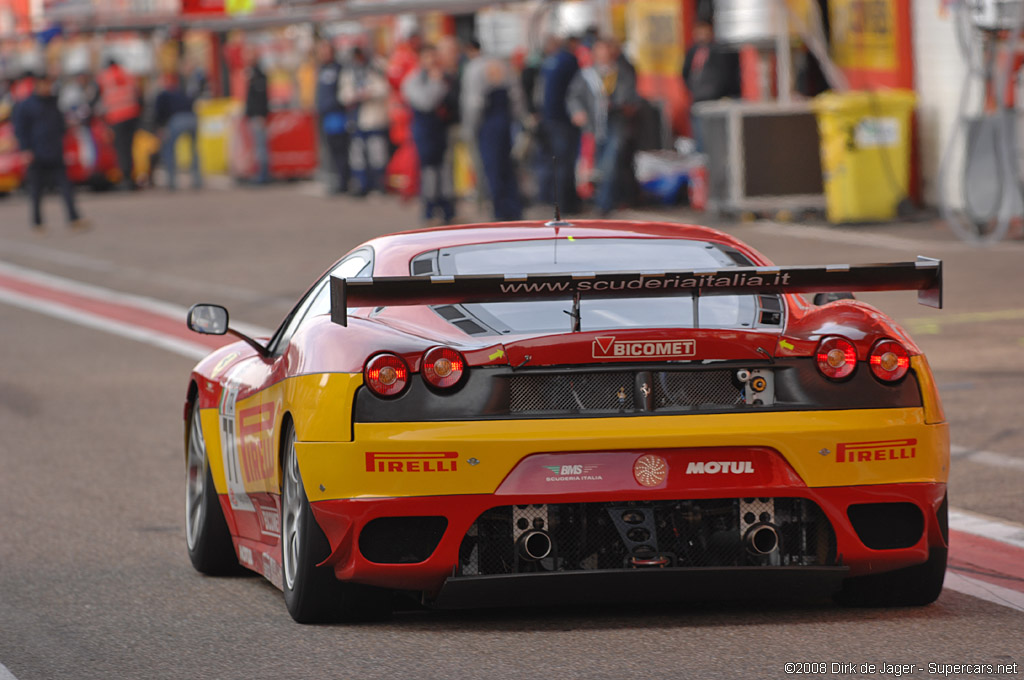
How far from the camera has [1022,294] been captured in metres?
15.6

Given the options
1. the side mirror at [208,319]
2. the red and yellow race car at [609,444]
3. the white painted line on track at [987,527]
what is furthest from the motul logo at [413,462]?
the white painted line on track at [987,527]

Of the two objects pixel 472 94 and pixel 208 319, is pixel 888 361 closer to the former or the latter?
pixel 208 319

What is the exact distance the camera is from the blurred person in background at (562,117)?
939 inches

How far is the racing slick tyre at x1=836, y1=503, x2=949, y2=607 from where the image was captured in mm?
6016

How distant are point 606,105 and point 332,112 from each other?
25.0 feet

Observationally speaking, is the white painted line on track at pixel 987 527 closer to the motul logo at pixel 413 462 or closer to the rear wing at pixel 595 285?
the rear wing at pixel 595 285

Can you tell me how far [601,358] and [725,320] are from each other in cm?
51

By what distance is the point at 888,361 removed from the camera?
578 centimetres

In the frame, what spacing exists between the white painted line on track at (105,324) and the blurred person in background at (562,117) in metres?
6.86

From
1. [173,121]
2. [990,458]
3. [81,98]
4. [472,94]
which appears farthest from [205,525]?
→ [81,98]

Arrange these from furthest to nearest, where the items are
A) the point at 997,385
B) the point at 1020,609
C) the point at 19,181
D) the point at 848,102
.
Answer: the point at 19,181
the point at 848,102
the point at 997,385
the point at 1020,609

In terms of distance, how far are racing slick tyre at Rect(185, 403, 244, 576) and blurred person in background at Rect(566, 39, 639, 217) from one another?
1628cm

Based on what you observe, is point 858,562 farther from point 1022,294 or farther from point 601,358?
point 1022,294

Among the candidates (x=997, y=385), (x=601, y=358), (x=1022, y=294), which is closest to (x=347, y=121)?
(x=1022, y=294)
